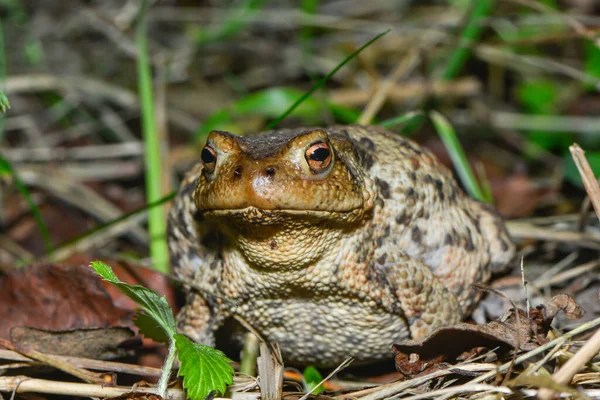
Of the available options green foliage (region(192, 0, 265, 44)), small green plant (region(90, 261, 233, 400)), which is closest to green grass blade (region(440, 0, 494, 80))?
green foliage (region(192, 0, 265, 44))

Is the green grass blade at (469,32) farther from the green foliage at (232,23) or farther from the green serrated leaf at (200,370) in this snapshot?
the green serrated leaf at (200,370)

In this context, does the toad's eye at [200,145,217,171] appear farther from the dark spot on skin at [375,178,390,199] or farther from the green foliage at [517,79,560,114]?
the green foliage at [517,79,560,114]

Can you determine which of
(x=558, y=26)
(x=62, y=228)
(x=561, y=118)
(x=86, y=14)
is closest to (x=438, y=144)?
(x=561, y=118)

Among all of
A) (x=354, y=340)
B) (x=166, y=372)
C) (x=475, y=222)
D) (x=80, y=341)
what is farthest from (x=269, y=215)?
(x=475, y=222)

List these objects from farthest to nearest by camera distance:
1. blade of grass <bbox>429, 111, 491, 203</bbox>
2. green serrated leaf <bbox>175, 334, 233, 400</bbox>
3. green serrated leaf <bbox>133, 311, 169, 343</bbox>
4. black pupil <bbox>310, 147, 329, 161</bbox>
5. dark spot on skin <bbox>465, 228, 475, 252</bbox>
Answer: blade of grass <bbox>429, 111, 491, 203</bbox>
dark spot on skin <bbox>465, 228, 475, 252</bbox>
green serrated leaf <bbox>133, 311, 169, 343</bbox>
black pupil <bbox>310, 147, 329, 161</bbox>
green serrated leaf <bbox>175, 334, 233, 400</bbox>

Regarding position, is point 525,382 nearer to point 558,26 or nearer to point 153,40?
point 558,26

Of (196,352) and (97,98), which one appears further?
(97,98)

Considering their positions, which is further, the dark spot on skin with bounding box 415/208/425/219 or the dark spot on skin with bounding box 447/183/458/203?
the dark spot on skin with bounding box 447/183/458/203
